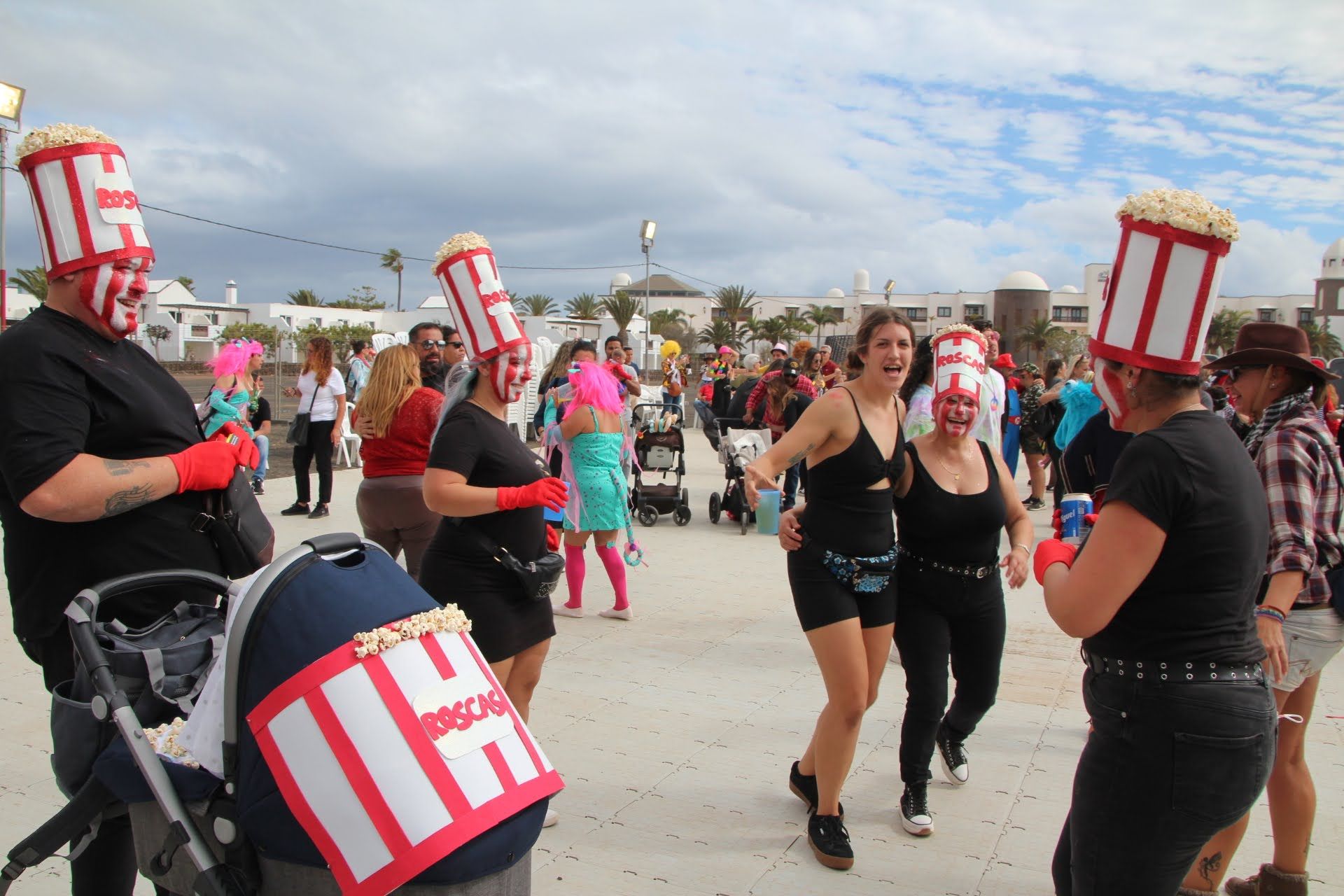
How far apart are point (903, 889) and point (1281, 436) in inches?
77.1

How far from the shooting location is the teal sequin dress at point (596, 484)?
265 inches

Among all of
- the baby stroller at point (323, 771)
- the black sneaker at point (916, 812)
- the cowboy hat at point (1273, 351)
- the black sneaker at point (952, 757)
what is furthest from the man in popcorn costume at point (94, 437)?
the cowboy hat at point (1273, 351)

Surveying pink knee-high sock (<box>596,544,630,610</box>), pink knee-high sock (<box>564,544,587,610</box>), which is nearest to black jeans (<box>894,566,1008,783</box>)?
pink knee-high sock (<box>596,544,630,610</box>)

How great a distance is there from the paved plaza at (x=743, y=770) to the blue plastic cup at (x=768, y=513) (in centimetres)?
312

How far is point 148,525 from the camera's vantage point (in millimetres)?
2531

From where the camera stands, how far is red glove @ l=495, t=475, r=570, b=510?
3.43 metres

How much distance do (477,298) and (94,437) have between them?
1.58 meters

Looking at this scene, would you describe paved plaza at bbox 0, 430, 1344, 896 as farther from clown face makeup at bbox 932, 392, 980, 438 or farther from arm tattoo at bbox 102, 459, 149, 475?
clown face makeup at bbox 932, 392, 980, 438

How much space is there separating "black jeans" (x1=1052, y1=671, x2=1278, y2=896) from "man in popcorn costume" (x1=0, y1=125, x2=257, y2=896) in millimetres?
2307

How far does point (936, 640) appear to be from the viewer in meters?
3.69

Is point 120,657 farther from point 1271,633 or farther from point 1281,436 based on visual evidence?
→ point 1281,436

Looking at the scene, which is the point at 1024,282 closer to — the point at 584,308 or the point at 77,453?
the point at 584,308

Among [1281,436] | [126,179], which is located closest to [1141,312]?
[1281,436]

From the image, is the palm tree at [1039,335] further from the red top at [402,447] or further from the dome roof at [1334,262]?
the red top at [402,447]
